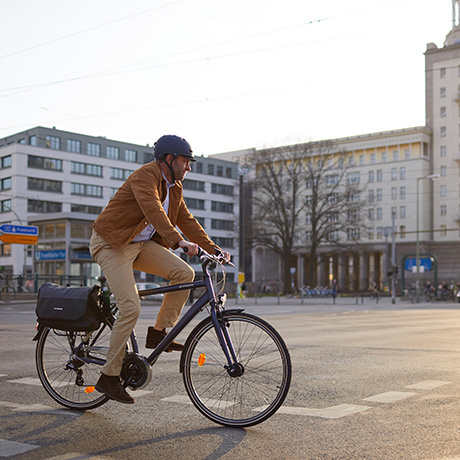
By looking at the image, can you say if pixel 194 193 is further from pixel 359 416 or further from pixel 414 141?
pixel 359 416

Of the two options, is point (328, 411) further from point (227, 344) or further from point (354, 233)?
point (354, 233)

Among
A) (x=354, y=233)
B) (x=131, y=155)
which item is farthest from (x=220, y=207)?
(x=354, y=233)

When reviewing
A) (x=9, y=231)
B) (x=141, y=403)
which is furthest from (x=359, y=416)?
(x=9, y=231)

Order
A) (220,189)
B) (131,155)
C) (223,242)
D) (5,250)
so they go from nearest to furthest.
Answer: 1. (5,250)
2. (131,155)
3. (223,242)
4. (220,189)

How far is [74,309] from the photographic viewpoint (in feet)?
16.6

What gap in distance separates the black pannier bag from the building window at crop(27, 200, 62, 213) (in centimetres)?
7381

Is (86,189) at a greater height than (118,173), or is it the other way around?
(118,173)

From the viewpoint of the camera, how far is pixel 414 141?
292 feet

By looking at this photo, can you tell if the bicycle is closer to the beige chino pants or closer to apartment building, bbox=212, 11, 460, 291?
the beige chino pants

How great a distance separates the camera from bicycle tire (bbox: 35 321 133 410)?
5.13 m

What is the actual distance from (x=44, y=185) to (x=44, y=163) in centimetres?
245

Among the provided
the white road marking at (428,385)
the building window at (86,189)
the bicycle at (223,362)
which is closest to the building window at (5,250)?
the building window at (86,189)

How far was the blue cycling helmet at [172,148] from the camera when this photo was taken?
16.2ft

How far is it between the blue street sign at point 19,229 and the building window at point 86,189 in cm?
3762
